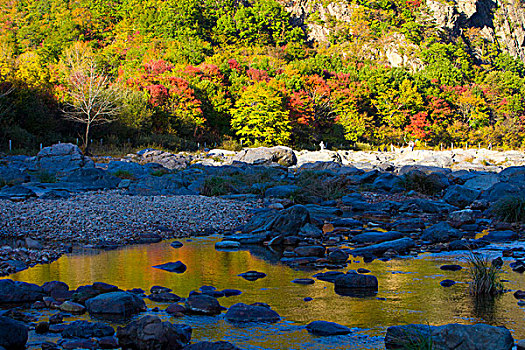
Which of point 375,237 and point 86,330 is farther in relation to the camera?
point 375,237

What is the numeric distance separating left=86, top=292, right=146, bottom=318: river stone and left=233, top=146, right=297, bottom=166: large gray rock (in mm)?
23045

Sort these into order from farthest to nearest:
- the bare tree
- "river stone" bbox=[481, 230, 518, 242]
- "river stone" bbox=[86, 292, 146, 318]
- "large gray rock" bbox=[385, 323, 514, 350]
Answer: the bare tree → "river stone" bbox=[481, 230, 518, 242] → "river stone" bbox=[86, 292, 146, 318] → "large gray rock" bbox=[385, 323, 514, 350]

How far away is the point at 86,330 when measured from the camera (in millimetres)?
4504

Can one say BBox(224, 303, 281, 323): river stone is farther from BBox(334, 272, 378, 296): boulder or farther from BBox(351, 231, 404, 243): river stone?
BBox(351, 231, 404, 243): river stone

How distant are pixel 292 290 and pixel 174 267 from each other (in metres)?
2.05

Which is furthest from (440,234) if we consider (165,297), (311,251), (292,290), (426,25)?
(426,25)

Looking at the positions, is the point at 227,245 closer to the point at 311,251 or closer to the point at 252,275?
the point at 311,251

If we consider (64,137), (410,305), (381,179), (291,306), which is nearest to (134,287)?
(291,306)

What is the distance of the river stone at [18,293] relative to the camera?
5484 millimetres

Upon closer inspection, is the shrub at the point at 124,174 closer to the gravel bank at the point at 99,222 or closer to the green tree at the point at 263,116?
the gravel bank at the point at 99,222

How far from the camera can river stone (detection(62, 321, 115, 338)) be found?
4445 millimetres

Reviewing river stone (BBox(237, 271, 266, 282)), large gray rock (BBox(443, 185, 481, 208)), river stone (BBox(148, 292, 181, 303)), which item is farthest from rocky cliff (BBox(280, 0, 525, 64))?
river stone (BBox(148, 292, 181, 303))

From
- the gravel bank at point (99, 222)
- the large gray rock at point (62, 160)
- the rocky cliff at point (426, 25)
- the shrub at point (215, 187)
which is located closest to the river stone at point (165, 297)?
the gravel bank at point (99, 222)

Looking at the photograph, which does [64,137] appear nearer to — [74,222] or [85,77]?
[85,77]
